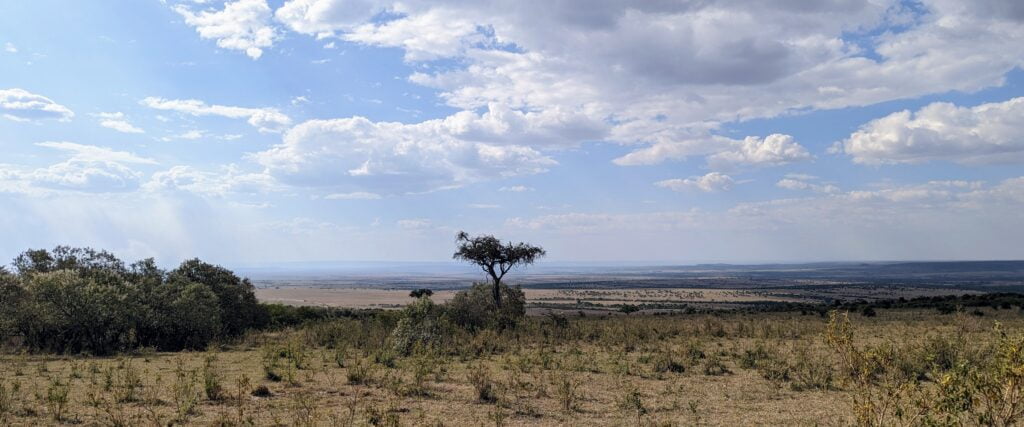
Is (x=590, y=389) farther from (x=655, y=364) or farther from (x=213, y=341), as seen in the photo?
(x=213, y=341)

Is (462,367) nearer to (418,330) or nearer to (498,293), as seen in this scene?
(418,330)

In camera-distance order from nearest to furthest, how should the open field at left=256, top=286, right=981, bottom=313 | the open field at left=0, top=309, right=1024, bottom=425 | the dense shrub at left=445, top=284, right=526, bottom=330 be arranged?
the open field at left=0, top=309, right=1024, bottom=425, the dense shrub at left=445, top=284, right=526, bottom=330, the open field at left=256, top=286, right=981, bottom=313

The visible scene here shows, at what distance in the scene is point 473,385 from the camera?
15148 millimetres

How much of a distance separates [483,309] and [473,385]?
1773 cm

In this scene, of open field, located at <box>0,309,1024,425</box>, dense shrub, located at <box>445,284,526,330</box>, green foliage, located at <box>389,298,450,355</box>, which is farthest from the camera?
dense shrub, located at <box>445,284,526,330</box>

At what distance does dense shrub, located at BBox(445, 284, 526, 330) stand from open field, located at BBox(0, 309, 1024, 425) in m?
5.16

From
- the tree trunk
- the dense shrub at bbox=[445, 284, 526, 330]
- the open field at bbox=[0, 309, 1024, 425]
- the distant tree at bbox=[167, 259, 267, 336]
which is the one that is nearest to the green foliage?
the open field at bbox=[0, 309, 1024, 425]

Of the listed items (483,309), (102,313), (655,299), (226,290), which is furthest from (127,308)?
(655,299)

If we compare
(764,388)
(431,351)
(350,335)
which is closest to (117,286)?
(350,335)

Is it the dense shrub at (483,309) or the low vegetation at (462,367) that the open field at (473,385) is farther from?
the dense shrub at (483,309)

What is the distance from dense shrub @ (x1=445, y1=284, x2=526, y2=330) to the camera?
31.0 meters

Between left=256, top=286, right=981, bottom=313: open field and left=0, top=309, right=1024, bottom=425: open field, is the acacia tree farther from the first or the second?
left=256, top=286, right=981, bottom=313: open field

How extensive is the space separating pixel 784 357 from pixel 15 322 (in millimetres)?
29316

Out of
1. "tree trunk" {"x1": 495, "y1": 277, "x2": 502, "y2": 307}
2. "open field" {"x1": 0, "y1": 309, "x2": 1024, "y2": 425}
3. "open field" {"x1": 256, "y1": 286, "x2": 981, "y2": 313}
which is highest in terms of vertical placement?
"tree trunk" {"x1": 495, "y1": 277, "x2": 502, "y2": 307}
